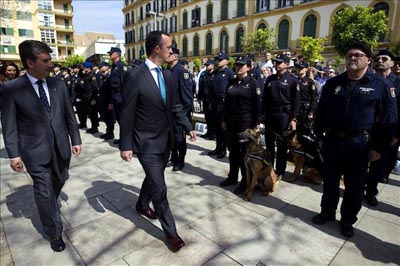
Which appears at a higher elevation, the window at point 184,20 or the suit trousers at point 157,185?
the window at point 184,20

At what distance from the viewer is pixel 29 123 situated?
2.54 metres

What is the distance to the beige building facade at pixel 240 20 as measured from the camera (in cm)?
2395

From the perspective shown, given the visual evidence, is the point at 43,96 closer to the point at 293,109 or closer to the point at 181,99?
the point at 181,99

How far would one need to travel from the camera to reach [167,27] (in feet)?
144

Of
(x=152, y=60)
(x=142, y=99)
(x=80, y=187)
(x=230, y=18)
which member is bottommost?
(x=80, y=187)

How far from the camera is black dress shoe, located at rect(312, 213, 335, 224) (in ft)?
10.7

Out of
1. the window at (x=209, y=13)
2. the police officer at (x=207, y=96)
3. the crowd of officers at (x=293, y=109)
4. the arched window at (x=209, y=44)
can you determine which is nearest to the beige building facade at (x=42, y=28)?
the window at (x=209, y=13)

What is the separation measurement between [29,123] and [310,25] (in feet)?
95.3

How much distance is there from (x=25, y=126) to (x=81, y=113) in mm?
6780

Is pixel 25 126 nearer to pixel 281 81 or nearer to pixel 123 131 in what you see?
pixel 123 131

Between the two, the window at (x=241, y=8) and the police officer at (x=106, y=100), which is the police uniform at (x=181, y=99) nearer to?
the police officer at (x=106, y=100)

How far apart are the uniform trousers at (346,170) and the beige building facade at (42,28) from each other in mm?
53519

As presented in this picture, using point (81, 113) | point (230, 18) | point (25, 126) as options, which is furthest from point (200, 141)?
point (230, 18)

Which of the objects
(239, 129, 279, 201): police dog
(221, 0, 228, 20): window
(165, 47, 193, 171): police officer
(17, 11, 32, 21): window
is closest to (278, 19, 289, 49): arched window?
(221, 0, 228, 20): window
